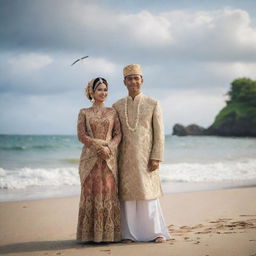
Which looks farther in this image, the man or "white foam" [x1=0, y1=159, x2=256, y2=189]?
"white foam" [x1=0, y1=159, x2=256, y2=189]

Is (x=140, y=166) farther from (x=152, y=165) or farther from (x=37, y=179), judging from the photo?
(x=37, y=179)

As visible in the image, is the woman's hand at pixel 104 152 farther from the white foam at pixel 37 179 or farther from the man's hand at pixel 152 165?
the white foam at pixel 37 179

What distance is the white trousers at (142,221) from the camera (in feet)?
15.4

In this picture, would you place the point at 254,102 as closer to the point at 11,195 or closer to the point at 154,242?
the point at 11,195

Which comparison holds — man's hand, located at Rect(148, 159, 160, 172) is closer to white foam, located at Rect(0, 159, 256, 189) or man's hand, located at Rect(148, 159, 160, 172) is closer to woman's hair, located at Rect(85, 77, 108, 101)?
woman's hair, located at Rect(85, 77, 108, 101)

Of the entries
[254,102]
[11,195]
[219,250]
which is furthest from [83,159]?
[254,102]

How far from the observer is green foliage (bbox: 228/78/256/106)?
49.9 meters

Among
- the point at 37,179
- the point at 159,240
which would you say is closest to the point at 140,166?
the point at 159,240

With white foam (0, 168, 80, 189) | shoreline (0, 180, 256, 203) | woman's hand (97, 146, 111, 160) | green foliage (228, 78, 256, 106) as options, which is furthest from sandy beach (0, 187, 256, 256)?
green foliage (228, 78, 256, 106)

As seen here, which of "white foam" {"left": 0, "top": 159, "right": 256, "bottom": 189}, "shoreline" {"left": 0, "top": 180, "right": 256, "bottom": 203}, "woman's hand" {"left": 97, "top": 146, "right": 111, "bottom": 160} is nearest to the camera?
"woman's hand" {"left": 97, "top": 146, "right": 111, "bottom": 160}

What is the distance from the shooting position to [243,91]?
50.4 metres

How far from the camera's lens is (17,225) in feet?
19.6

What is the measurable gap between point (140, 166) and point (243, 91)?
47786mm

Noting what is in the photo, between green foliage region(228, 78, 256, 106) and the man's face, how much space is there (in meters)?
46.2
